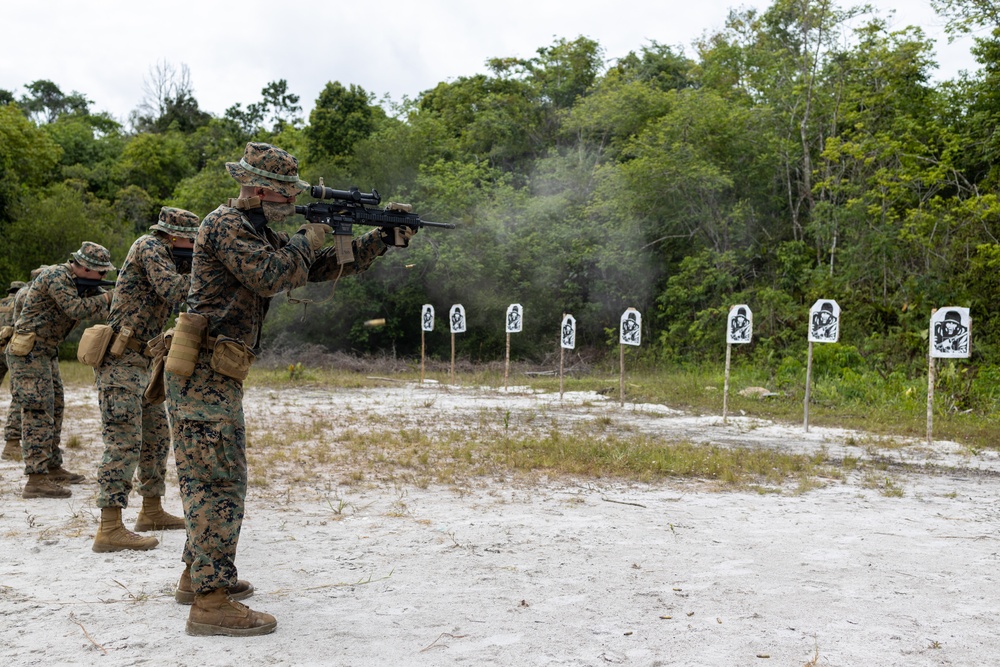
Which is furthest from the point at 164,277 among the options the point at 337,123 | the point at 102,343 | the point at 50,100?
the point at 50,100

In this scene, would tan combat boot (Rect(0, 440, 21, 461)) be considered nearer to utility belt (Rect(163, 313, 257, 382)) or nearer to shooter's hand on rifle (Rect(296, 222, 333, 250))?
utility belt (Rect(163, 313, 257, 382))

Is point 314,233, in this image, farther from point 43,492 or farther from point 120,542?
point 43,492

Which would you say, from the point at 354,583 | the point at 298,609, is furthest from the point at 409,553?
the point at 298,609

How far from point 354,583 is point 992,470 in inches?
245

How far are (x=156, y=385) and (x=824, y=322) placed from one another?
890 cm

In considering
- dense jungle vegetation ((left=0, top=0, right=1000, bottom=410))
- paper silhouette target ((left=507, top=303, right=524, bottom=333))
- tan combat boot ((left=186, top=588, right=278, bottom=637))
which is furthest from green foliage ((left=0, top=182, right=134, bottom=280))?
tan combat boot ((left=186, top=588, right=278, bottom=637))

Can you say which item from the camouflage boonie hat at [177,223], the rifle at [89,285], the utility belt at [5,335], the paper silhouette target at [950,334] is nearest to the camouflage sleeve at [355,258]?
the camouflage boonie hat at [177,223]

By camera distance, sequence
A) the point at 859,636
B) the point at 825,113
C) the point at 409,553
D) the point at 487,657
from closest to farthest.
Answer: the point at 487,657 → the point at 859,636 → the point at 409,553 → the point at 825,113

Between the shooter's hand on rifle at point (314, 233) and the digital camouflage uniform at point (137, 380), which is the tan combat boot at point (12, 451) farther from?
the shooter's hand on rifle at point (314, 233)

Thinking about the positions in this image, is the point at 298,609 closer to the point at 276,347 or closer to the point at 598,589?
the point at 598,589

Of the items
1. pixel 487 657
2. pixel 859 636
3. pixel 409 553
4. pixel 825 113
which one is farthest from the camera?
pixel 825 113

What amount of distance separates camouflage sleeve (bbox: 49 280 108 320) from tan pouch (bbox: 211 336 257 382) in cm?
312

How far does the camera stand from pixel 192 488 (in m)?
3.28

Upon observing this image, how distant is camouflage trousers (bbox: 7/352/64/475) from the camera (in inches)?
229
